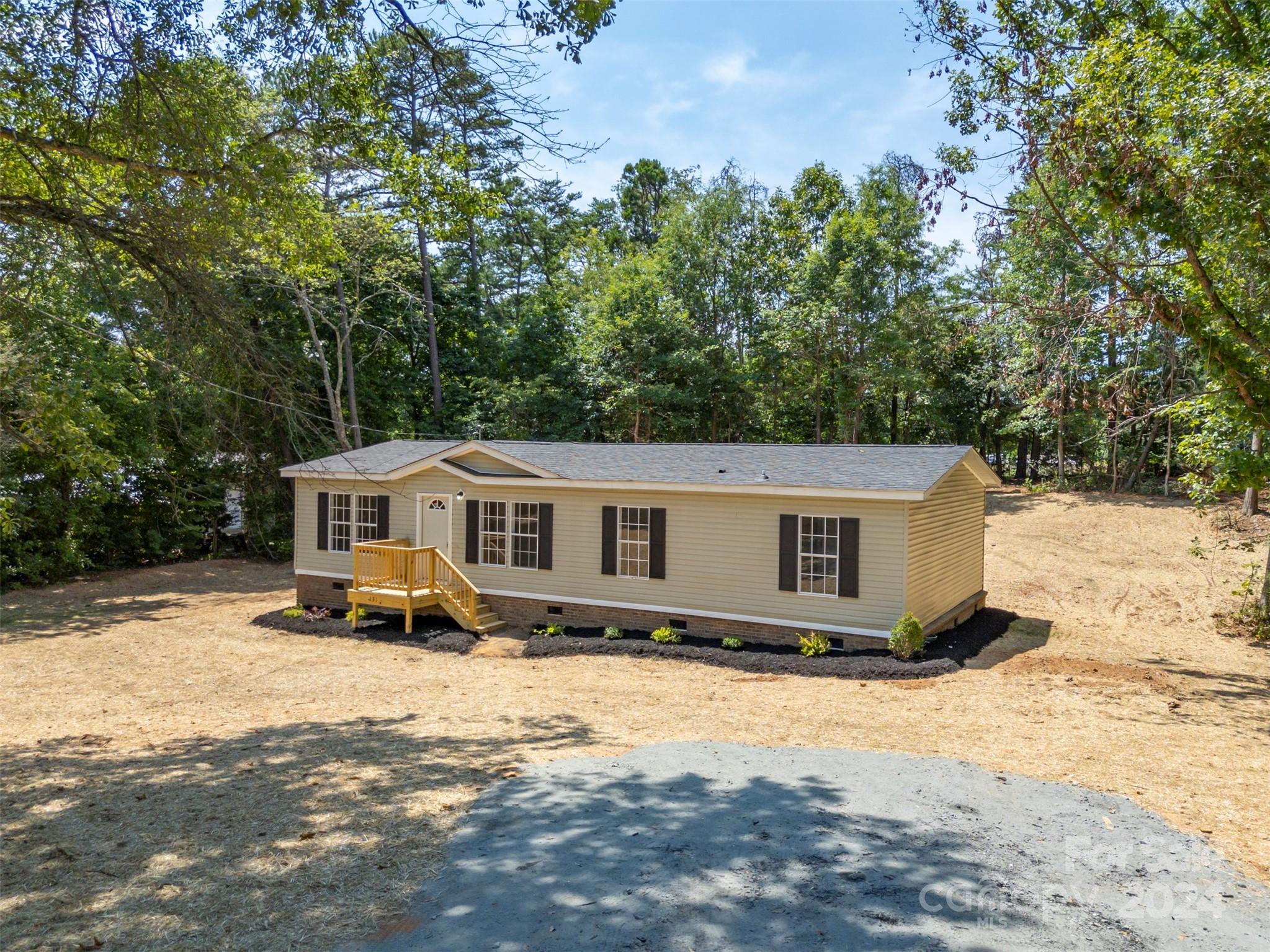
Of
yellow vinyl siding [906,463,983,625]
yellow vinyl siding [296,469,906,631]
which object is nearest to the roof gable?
yellow vinyl siding [296,469,906,631]

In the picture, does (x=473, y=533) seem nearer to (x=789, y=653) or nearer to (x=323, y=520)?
(x=323, y=520)

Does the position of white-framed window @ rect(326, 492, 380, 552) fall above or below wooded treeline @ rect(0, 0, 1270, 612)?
below

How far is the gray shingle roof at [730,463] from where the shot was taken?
12.0 metres

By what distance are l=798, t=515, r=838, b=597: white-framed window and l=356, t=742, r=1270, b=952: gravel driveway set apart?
606cm

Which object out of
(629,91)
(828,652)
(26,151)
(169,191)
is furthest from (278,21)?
(828,652)

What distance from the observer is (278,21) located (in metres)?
6.52

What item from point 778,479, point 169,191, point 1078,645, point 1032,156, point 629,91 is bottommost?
point 1078,645

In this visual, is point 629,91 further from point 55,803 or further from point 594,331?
point 594,331

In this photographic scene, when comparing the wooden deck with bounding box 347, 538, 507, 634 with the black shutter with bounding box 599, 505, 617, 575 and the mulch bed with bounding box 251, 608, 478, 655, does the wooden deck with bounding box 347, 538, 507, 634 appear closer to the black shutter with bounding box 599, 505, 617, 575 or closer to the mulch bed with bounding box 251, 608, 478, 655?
the mulch bed with bounding box 251, 608, 478, 655

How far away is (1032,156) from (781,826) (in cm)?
910

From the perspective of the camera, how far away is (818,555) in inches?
481

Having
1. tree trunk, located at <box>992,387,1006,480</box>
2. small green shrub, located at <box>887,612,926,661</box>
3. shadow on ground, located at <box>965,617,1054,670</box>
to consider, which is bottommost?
shadow on ground, located at <box>965,617,1054,670</box>

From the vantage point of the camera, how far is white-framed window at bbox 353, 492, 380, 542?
15984 millimetres

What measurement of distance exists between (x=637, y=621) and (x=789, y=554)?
10.2ft
